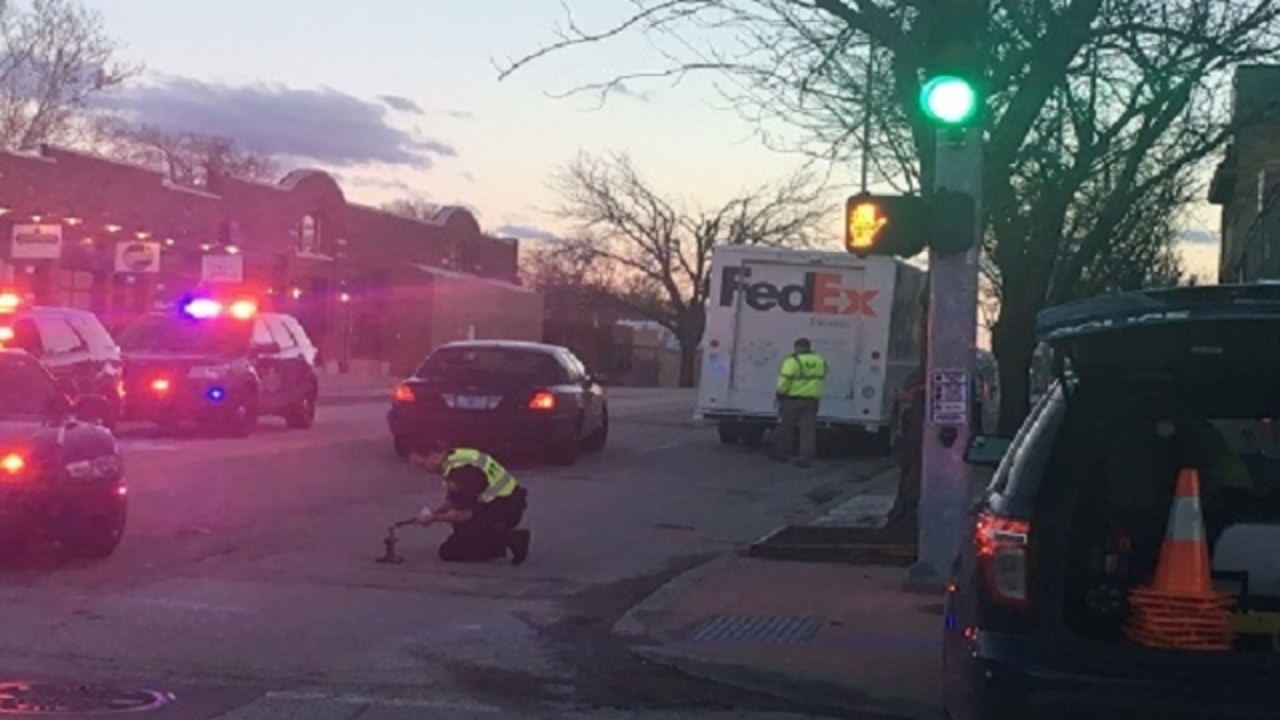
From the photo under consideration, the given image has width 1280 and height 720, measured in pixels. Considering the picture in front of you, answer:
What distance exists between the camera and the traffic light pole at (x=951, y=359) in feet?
39.2

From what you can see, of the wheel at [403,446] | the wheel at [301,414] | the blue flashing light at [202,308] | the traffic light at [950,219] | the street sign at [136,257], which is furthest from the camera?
the street sign at [136,257]

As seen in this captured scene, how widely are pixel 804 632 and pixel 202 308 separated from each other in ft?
52.0

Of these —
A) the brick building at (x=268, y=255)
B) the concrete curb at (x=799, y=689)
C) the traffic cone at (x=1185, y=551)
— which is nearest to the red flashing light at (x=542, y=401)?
Answer: the concrete curb at (x=799, y=689)

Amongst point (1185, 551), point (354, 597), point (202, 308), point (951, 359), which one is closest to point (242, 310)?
point (202, 308)

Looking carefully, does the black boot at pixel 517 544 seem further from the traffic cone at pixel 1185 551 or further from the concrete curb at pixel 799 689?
the traffic cone at pixel 1185 551

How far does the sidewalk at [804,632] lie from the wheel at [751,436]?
44.0 ft

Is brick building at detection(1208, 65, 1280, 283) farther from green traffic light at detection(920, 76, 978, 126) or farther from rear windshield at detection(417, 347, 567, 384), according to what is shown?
green traffic light at detection(920, 76, 978, 126)

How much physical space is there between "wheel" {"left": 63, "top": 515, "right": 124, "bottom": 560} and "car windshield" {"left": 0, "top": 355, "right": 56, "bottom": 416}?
87 centimetres

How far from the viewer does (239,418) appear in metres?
24.1

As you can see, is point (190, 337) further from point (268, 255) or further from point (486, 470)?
point (268, 255)

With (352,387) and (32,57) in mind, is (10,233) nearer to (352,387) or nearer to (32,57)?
(352,387)

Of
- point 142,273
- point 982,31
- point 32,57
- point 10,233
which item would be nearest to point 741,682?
point 982,31

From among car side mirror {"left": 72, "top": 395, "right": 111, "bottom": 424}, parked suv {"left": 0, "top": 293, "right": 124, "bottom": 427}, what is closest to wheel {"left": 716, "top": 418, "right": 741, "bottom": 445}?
parked suv {"left": 0, "top": 293, "right": 124, "bottom": 427}

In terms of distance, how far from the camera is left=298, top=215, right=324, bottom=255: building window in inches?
2255
